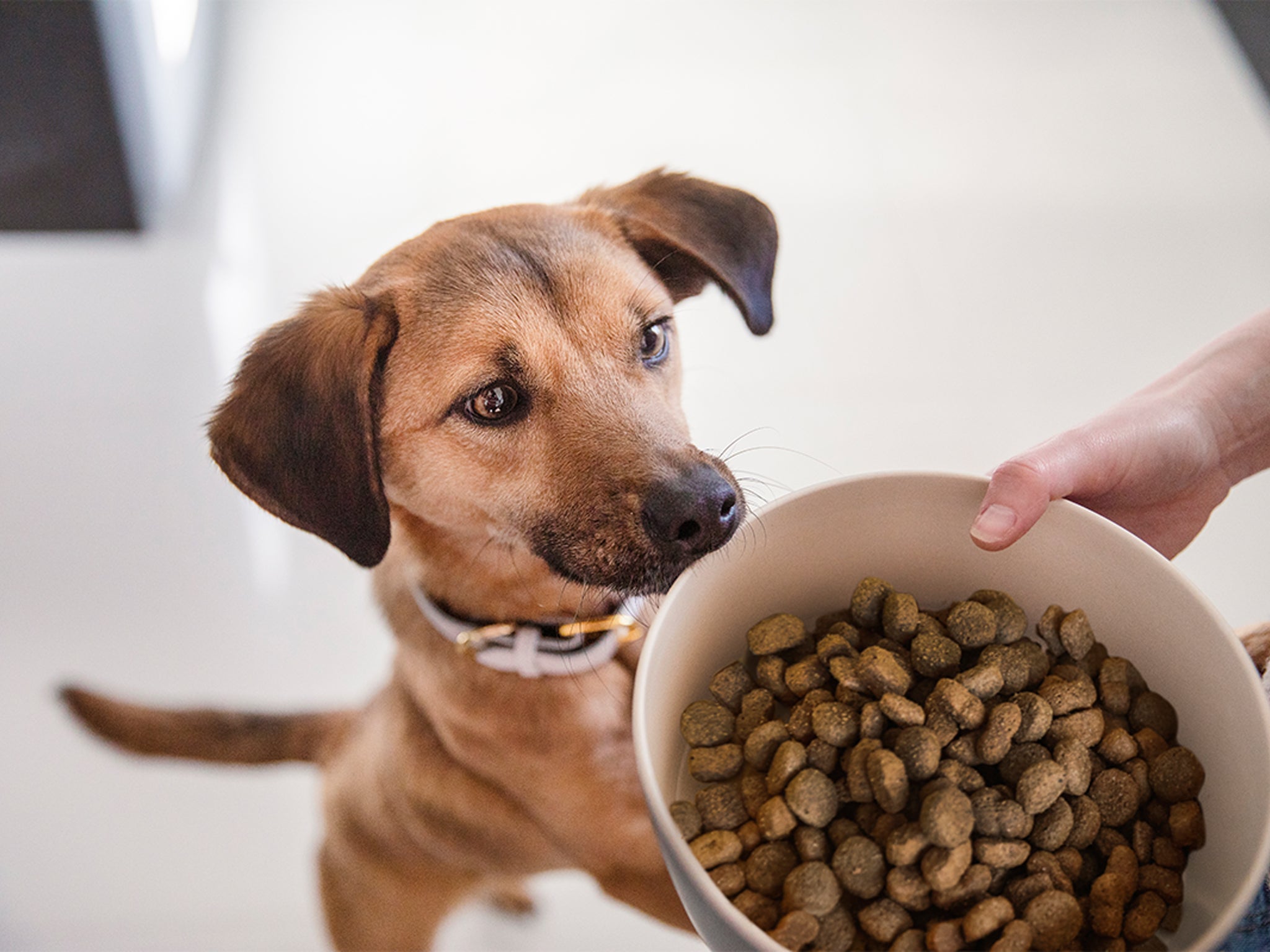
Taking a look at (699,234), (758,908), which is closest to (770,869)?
(758,908)

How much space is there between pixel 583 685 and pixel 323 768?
466 mm

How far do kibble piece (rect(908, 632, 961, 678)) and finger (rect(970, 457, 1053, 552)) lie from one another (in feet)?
0.29

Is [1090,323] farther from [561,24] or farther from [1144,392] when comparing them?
[561,24]

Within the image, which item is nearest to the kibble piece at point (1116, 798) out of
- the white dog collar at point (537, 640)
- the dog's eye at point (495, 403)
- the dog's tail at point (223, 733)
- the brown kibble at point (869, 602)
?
the brown kibble at point (869, 602)

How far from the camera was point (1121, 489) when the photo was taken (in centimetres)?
102

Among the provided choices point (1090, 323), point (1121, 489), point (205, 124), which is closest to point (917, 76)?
point (1090, 323)

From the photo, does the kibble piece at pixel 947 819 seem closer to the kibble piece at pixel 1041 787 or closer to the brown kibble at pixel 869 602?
the kibble piece at pixel 1041 787

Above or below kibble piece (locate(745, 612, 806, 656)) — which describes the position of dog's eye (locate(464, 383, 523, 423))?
above

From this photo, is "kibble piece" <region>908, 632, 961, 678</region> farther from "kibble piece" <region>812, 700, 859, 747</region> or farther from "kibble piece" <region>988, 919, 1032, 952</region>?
"kibble piece" <region>988, 919, 1032, 952</region>

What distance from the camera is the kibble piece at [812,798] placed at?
738 millimetres

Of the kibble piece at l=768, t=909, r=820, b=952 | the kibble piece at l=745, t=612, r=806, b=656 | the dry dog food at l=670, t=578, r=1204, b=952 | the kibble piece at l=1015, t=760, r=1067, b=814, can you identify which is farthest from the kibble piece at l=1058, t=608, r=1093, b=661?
the kibble piece at l=768, t=909, r=820, b=952

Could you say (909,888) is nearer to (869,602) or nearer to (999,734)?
(999,734)

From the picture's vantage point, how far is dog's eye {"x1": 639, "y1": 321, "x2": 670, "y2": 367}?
1.02 meters

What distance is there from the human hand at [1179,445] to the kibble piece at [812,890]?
0.41 m
